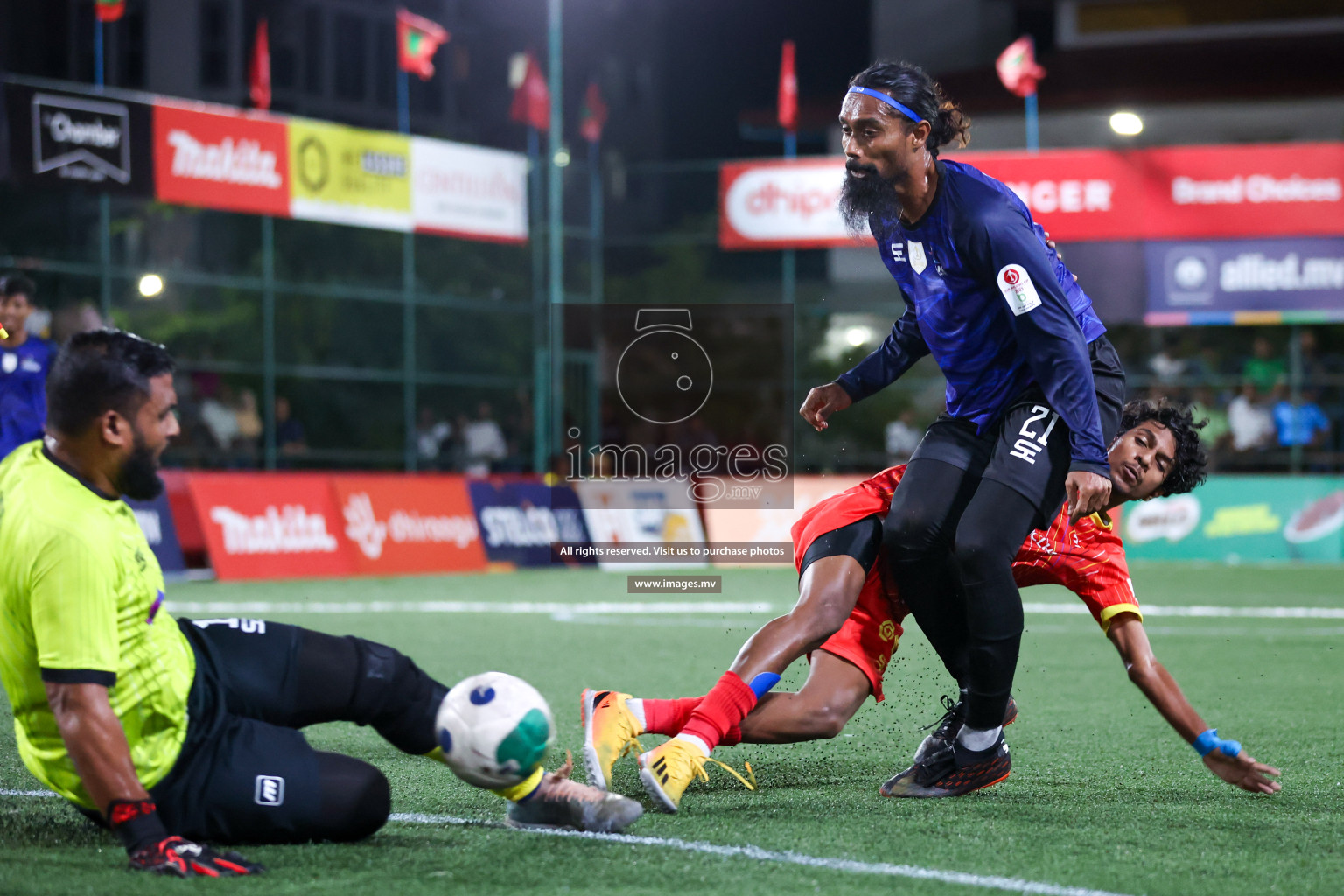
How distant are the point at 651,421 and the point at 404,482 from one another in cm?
790

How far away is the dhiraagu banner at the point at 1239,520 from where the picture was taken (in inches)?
759

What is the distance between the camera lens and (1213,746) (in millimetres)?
4441

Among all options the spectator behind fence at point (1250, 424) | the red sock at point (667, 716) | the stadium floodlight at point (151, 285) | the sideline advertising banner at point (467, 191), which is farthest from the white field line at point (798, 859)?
the spectator behind fence at point (1250, 424)

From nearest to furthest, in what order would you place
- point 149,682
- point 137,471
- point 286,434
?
point 137,471 < point 149,682 < point 286,434

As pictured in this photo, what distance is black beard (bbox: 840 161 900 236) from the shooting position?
4652 mm

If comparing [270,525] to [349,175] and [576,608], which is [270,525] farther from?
[349,175]

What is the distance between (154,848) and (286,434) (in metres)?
17.4

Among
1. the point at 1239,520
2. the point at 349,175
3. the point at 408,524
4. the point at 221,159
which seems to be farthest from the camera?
the point at 1239,520

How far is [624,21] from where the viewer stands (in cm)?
4600

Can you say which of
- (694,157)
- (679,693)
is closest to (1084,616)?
(679,693)

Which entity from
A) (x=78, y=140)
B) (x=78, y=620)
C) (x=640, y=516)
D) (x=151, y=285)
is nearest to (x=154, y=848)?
(x=78, y=620)

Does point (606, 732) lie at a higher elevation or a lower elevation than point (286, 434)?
lower

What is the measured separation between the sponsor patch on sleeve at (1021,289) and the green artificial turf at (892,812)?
4.97 feet

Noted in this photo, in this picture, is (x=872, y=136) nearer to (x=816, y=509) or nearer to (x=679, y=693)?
(x=816, y=509)
